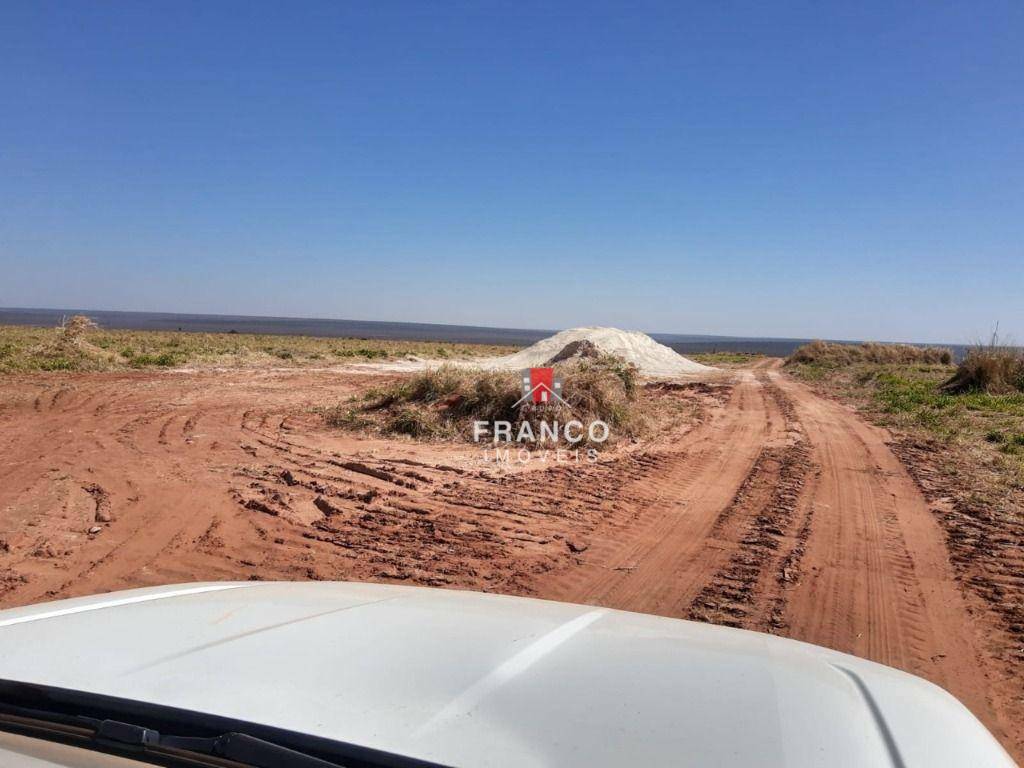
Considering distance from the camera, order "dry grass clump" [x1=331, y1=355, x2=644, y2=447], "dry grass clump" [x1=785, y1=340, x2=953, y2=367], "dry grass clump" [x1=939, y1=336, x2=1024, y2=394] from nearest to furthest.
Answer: "dry grass clump" [x1=331, y1=355, x2=644, y2=447] → "dry grass clump" [x1=939, y1=336, x2=1024, y2=394] → "dry grass clump" [x1=785, y1=340, x2=953, y2=367]

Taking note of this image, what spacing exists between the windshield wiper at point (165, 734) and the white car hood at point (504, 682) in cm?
4

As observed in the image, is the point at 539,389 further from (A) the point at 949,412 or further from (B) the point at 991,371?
(B) the point at 991,371

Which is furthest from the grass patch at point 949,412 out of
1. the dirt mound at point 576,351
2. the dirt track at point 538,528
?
the dirt mound at point 576,351

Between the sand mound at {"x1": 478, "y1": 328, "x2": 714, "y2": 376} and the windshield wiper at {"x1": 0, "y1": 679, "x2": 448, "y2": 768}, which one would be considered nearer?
the windshield wiper at {"x1": 0, "y1": 679, "x2": 448, "y2": 768}

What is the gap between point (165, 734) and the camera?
1.70 metres

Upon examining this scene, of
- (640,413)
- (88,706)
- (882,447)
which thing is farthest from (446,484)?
(882,447)

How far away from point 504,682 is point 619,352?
85.8ft

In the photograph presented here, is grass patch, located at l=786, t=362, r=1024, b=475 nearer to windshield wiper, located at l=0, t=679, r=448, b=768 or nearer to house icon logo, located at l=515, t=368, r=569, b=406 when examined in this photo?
house icon logo, located at l=515, t=368, r=569, b=406

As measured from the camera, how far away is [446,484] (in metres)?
8.27

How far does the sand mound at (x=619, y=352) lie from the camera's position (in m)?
28.3

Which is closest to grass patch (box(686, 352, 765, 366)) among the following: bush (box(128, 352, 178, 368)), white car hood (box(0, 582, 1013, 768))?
bush (box(128, 352, 178, 368))

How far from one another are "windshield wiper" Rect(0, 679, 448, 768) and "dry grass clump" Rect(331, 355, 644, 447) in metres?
9.22

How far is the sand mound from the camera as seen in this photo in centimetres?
2834

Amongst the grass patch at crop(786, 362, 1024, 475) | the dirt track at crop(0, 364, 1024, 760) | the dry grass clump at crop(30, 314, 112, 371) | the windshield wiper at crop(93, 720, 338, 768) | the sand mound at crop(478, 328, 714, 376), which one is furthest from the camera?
the sand mound at crop(478, 328, 714, 376)
